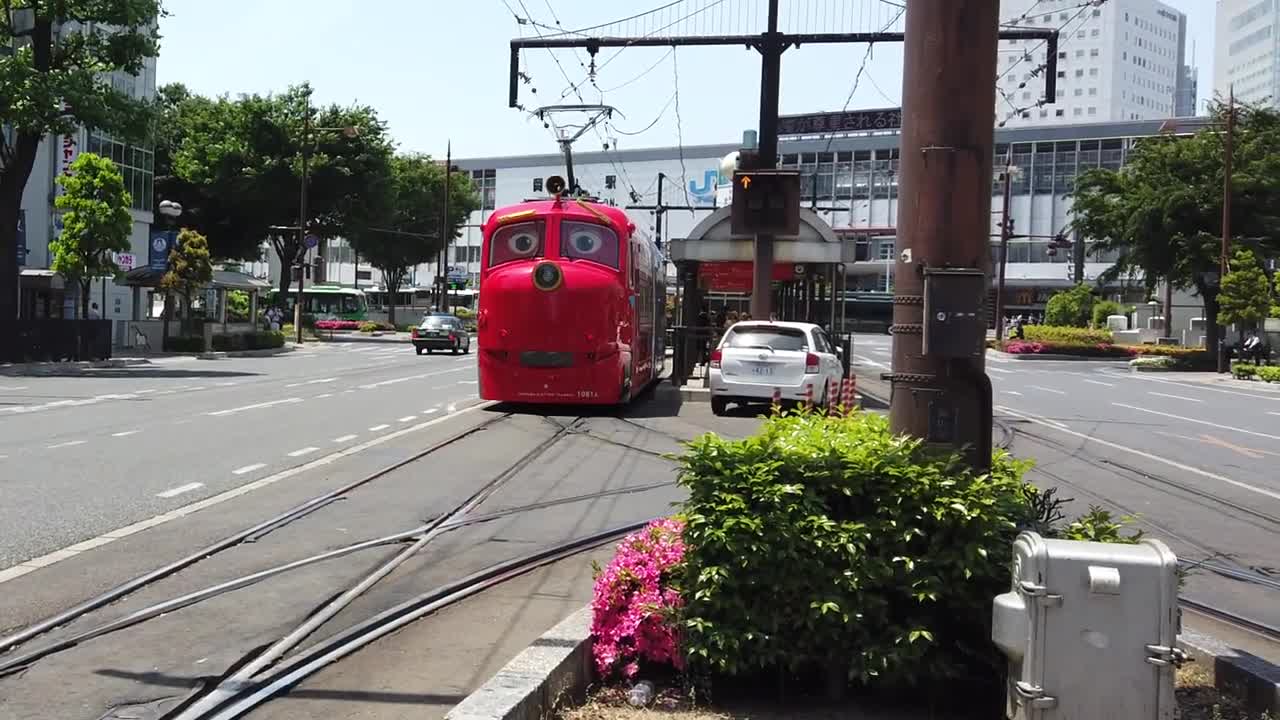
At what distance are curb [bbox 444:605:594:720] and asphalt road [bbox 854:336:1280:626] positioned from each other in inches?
91.0

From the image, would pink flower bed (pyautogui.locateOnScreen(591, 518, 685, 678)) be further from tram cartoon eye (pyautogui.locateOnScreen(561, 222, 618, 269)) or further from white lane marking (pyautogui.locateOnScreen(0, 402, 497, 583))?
tram cartoon eye (pyautogui.locateOnScreen(561, 222, 618, 269))

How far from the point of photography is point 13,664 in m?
5.30

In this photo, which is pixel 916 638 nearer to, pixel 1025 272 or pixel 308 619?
pixel 308 619

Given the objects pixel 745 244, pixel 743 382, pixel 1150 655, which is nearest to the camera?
pixel 1150 655

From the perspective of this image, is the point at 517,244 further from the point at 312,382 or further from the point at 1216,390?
the point at 1216,390

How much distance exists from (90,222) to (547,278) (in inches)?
965

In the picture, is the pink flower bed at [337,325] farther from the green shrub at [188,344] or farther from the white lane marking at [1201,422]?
the white lane marking at [1201,422]

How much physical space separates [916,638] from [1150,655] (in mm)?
846

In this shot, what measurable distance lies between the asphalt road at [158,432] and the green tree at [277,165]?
31.7m

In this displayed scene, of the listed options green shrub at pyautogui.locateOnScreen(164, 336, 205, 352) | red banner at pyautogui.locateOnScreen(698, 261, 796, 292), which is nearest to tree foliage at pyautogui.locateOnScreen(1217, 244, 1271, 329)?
red banner at pyautogui.locateOnScreen(698, 261, 796, 292)

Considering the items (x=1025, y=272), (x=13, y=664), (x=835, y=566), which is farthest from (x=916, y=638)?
(x=1025, y=272)

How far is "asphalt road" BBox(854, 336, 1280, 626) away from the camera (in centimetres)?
889

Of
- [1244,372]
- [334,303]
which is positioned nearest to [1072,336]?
[1244,372]

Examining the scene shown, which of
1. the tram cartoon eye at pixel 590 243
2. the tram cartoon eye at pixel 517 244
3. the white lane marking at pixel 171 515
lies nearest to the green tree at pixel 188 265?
the tram cartoon eye at pixel 517 244
